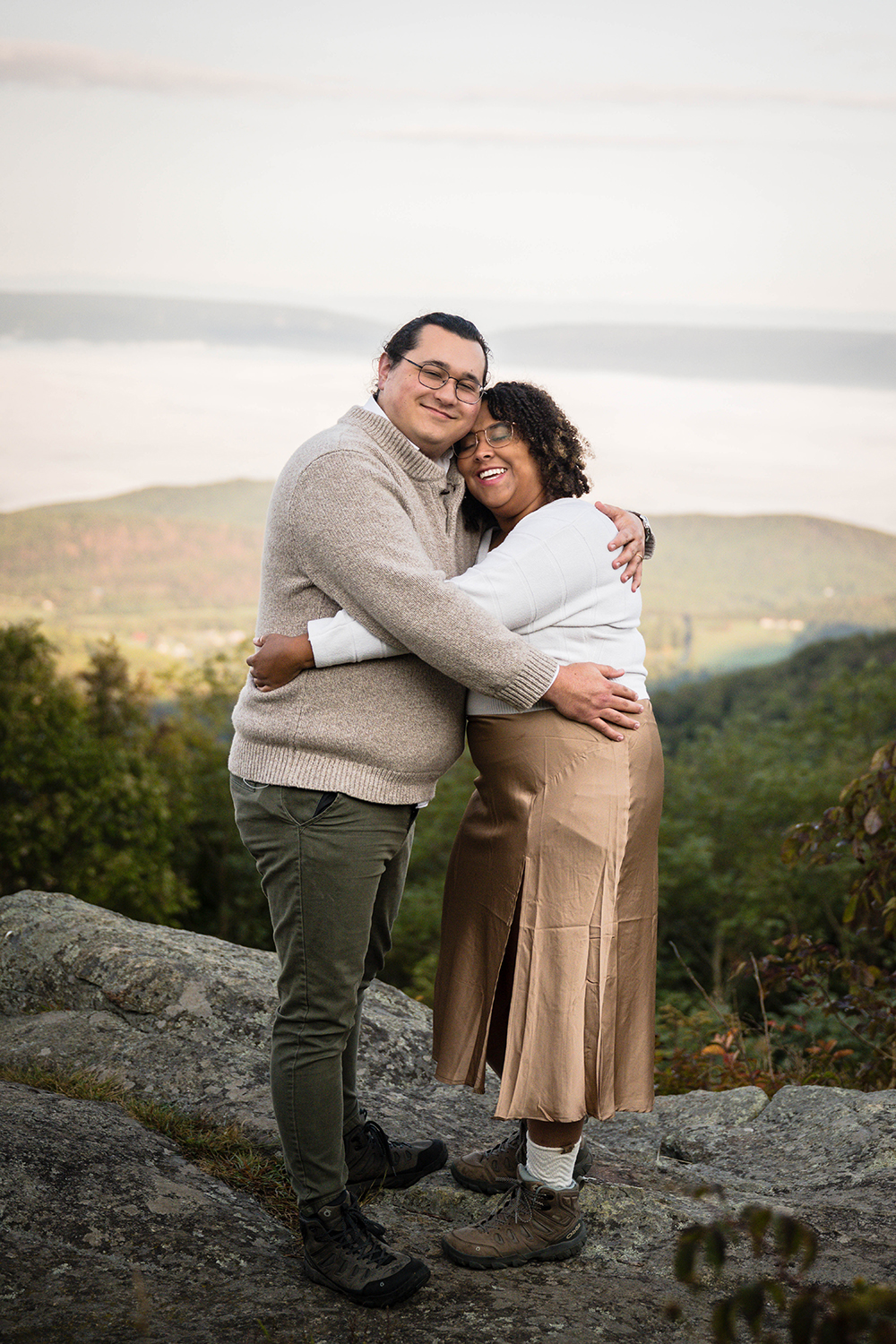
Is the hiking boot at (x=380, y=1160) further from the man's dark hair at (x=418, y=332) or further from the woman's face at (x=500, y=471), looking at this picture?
the man's dark hair at (x=418, y=332)

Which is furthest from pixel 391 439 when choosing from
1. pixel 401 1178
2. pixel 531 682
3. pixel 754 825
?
pixel 754 825

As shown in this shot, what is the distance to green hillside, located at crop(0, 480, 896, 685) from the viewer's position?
44.1m

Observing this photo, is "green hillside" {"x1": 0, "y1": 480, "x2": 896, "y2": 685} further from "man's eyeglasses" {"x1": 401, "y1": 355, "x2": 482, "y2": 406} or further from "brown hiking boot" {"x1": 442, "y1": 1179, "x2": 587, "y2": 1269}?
"brown hiking boot" {"x1": 442, "y1": 1179, "x2": 587, "y2": 1269}

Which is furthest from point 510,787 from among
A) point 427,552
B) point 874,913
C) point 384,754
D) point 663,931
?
point 663,931

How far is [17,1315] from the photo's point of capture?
2.31 meters

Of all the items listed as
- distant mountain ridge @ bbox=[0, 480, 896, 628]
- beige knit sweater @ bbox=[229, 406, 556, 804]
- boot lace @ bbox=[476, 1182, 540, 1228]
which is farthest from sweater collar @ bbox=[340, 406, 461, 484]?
distant mountain ridge @ bbox=[0, 480, 896, 628]

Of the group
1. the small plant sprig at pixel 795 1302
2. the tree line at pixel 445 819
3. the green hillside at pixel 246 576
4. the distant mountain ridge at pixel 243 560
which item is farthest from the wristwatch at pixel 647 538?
the distant mountain ridge at pixel 243 560

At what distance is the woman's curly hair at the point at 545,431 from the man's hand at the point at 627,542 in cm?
11

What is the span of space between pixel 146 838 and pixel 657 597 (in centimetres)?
2980

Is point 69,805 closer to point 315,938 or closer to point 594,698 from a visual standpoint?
point 315,938

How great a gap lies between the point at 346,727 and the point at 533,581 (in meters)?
0.57

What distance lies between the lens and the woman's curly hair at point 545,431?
114 inches

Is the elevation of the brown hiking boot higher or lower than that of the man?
lower

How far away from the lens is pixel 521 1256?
2.79 metres
